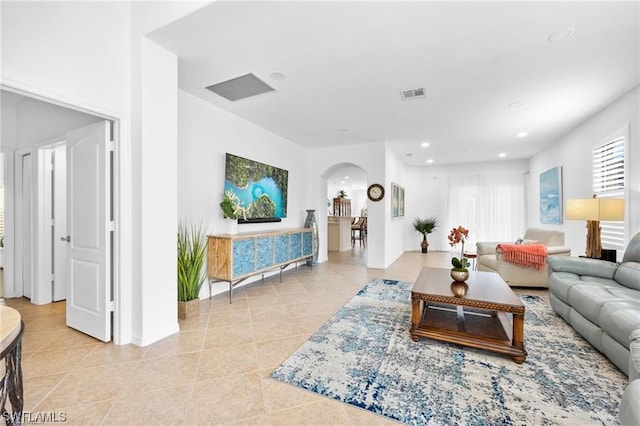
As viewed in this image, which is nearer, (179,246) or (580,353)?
(580,353)

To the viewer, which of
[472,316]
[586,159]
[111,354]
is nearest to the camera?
[111,354]

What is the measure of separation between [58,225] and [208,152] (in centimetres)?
217

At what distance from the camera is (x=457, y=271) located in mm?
2686

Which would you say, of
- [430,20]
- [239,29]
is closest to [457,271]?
[430,20]

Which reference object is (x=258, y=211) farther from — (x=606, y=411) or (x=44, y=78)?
(x=606, y=411)

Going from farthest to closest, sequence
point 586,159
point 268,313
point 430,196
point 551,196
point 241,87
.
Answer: point 430,196, point 551,196, point 586,159, point 241,87, point 268,313

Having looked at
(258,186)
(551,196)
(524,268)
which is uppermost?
(258,186)

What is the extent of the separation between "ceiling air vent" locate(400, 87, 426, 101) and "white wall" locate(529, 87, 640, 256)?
247cm

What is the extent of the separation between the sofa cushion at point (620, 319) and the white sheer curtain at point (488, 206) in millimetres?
6039

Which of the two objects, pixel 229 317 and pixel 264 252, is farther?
pixel 264 252

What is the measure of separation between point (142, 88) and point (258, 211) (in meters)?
2.52

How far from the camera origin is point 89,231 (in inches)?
101

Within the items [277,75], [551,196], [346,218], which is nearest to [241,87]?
[277,75]

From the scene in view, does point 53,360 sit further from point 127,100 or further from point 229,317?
point 127,100
